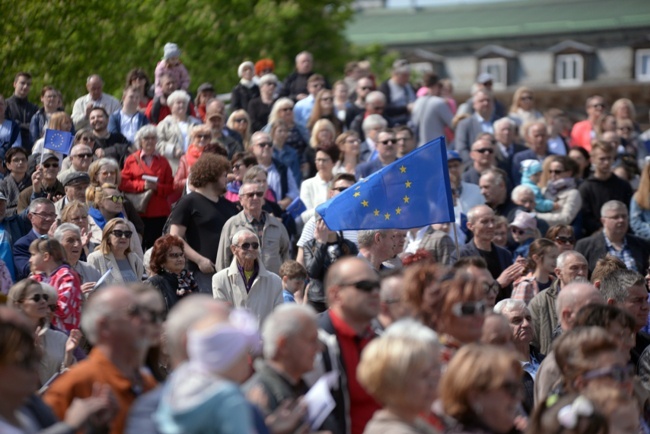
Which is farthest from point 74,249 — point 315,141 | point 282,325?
point 315,141

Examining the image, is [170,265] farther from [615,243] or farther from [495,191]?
[615,243]

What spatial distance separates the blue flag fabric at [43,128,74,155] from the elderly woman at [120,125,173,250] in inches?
26.9

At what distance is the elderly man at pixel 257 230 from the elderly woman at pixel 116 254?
3.00 ft

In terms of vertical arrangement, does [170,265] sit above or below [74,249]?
below

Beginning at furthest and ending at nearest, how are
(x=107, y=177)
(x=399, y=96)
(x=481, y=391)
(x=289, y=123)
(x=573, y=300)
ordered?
(x=399, y=96) < (x=289, y=123) < (x=107, y=177) < (x=573, y=300) < (x=481, y=391)

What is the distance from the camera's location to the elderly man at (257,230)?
13.2 meters

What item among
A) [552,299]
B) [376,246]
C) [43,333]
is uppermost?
[43,333]

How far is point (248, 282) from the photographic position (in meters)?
12.4

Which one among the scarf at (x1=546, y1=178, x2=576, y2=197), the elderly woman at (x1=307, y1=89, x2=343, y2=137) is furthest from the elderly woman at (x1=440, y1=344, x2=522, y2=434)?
the elderly woman at (x1=307, y1=89, x2=343, y2=137)

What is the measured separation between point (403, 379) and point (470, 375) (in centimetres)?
41

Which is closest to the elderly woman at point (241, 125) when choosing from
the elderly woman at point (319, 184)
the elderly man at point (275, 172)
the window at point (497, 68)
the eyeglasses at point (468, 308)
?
the elderly man at point (275, 172)

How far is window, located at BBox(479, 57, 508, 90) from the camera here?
2707 inches

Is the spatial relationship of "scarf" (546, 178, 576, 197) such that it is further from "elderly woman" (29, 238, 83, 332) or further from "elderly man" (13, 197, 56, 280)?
"elderly woman" (29, 238, 83, 332)

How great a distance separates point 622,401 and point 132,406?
2.54m
